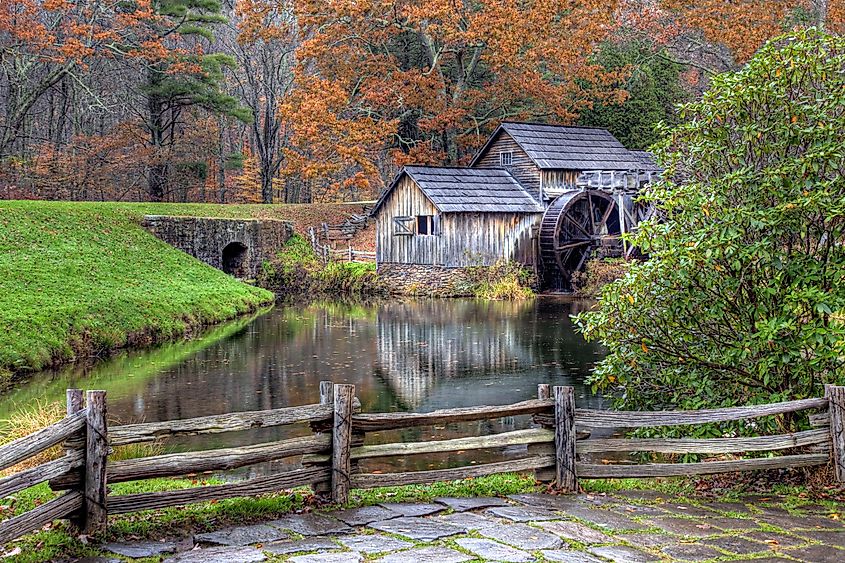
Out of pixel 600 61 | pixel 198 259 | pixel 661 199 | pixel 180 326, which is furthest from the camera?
pixel 600 61

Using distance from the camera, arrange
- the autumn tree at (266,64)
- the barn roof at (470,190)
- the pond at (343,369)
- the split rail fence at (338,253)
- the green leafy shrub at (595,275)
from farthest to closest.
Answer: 1. the autumn tree at (266,64)
2. the split rail fence at (338,253)
3. the barn roof at (470,190)
4. the green leafy shrub at (595,275)
5. the pond at (343,369)

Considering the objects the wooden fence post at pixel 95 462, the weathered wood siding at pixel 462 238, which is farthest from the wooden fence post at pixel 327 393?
the weathered wood siding at pixel 462 238

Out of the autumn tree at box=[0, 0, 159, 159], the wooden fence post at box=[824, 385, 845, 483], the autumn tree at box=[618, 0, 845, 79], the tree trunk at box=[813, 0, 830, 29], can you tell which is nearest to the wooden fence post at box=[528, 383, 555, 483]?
the wooden fence post at box=[824, 385, 845, 483]

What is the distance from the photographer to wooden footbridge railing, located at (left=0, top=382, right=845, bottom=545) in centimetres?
634

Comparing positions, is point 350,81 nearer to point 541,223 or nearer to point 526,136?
point 526,136

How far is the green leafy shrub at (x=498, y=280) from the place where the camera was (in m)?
33.9

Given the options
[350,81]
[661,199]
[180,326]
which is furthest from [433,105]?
[661,199]

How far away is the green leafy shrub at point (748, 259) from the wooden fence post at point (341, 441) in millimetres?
3445

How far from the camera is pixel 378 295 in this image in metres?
35.9

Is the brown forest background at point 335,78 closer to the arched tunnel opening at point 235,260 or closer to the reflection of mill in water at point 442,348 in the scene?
the arched tunnel opening at point 235,260

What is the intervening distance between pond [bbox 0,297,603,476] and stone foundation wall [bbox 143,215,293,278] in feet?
27.0

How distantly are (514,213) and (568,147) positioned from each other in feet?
15.4

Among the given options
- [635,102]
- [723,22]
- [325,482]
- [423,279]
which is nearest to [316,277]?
[423,279]

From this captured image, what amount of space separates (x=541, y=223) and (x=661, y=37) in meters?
16.2
